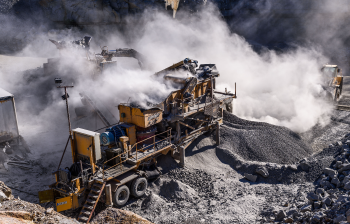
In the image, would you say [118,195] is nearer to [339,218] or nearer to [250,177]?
[250,177]

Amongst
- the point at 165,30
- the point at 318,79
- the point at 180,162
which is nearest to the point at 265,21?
the point at 165,30

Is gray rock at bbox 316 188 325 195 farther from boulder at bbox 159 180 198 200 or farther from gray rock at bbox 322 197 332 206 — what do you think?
boulder at bbox 159 180 198 200

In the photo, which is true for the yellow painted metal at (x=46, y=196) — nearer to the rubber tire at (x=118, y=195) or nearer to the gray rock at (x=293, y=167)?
the rubber tire at (x=118, y=195)

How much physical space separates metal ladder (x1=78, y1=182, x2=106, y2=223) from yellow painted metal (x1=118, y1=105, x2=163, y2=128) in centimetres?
293

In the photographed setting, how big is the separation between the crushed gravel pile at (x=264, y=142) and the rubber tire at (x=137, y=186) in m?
4.90

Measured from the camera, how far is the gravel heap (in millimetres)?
8109

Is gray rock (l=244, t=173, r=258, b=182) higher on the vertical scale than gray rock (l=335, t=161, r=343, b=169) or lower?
lower

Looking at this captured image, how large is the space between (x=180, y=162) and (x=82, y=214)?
4737 millimetres

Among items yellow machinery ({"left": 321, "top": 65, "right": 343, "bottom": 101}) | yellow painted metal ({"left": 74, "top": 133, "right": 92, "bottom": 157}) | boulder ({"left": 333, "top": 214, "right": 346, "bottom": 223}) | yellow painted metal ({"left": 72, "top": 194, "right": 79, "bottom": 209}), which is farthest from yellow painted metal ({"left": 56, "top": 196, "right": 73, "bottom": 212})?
yellow machinery ({"left": 321, "top": 65, "right": 343, "bottom": 101})

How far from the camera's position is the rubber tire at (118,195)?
10.8 meters

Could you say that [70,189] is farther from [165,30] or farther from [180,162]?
[165,30]

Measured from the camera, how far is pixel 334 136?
16.7 m

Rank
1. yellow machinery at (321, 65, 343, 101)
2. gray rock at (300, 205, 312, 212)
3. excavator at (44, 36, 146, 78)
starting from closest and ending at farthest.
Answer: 1. gray rock at (300, 205, 312, 212)
2. excavator at (44, 36, 146, 78)
3. yellow machinery at (321, 65, 343, 101)

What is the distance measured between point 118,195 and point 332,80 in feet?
56.8
